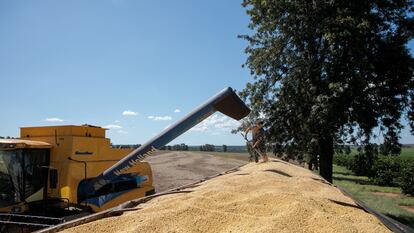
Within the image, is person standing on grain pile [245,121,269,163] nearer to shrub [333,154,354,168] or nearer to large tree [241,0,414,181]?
large tree [241,0,414,181]

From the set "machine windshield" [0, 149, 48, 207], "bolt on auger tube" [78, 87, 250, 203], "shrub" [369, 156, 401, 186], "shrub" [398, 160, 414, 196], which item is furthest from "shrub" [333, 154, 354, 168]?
"machine windshield" [0, 149, 48, 207]

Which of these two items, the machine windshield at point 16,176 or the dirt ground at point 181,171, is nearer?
the machine windshield at point 16,176

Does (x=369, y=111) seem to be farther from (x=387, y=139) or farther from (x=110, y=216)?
(x=110, y=216)

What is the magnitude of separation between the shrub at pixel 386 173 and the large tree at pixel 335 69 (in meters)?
15.8

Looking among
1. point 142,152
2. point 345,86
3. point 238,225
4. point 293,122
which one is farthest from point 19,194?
point 293,122

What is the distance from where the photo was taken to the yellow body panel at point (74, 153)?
7.29 meters

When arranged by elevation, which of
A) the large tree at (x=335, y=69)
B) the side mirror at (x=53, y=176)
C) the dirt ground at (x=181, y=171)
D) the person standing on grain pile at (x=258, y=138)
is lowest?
the dirt ground at (x=181, y=171)

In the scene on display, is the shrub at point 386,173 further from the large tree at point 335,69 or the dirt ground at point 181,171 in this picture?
the large tree at point 335,69

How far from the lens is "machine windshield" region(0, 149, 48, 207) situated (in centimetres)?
670

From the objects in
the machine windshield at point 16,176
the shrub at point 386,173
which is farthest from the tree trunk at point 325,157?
the shrub at point 386,173

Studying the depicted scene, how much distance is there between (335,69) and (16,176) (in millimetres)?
11446

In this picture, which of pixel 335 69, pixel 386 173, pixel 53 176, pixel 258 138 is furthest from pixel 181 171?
pixel 53 176

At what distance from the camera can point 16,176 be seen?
6.77m

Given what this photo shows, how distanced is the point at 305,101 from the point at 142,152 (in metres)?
9.46
